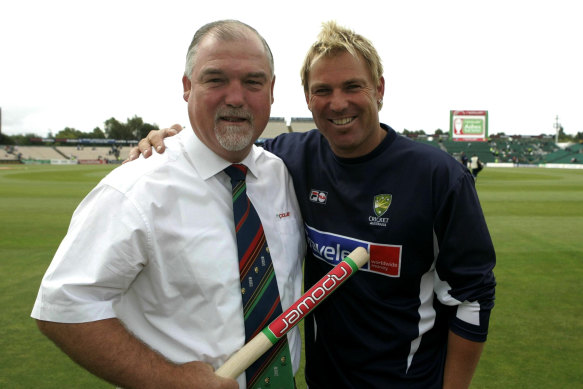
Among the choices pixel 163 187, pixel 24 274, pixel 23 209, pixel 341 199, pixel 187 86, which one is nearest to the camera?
pixel 163 187

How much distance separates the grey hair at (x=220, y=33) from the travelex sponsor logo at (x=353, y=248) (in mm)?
918

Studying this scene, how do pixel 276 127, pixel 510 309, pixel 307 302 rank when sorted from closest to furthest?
pixel 307 302 → pixel 510 309 → pixel 276 127

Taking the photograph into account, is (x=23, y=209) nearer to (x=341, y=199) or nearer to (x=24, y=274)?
(x=24, y=274)

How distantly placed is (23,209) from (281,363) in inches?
500

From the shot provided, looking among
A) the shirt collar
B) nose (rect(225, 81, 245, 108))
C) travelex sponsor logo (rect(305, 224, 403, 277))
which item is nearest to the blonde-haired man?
travelex sponsor logo (rect(305, 224, 403, 277))

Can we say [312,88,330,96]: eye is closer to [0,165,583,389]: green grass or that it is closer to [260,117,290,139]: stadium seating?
[0,165,583,389]: green grass

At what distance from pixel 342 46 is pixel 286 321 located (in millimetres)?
1327

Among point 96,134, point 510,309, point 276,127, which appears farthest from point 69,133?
point 510,309

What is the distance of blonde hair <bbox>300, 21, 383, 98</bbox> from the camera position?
7.04 ft

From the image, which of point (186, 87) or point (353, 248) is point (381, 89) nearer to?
point (353, 248)

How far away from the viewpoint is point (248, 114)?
1.96 metres

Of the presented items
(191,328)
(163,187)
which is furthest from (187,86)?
(191,328)

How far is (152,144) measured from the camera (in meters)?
2.14

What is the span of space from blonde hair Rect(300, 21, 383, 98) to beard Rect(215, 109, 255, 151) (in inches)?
22.1
